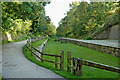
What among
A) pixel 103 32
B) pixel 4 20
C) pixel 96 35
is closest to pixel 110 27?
pixel 103 32

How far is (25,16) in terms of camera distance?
17.6 m

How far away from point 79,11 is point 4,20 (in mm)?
27291

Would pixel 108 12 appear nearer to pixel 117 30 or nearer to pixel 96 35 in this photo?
pixel 96 35

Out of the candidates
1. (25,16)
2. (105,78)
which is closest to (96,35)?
(25,16)

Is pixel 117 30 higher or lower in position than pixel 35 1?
Answer: lower

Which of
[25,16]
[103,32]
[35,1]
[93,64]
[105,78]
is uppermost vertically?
[35,1]

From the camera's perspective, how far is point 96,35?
2805 cm

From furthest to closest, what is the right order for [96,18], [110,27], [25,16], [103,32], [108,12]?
1. [96,18]
2. [108,12]
3. [103,32]
4. [110,27]
5. [25,16]

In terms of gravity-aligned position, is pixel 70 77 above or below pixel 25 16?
below

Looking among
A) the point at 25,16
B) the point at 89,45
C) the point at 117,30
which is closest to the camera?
the point at 25,16

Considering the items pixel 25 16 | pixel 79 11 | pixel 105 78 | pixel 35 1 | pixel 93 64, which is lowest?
pixel 105 78

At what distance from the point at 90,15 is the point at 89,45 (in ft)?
58.2

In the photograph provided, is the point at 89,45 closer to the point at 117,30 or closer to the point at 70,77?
the point at 117,30

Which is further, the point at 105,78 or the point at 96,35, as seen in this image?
the point at 96,35
